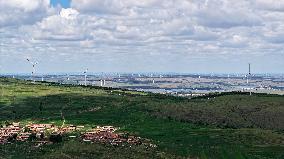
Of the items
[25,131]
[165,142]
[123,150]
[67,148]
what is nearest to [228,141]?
[165,142]

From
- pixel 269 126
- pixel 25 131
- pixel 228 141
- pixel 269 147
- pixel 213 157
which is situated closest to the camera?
pixel 213 157

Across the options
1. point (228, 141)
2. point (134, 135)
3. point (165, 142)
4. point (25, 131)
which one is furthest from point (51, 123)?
point (228, 141)

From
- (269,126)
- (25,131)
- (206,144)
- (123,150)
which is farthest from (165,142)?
(269,126)

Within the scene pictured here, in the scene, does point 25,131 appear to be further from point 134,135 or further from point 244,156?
point 244,156

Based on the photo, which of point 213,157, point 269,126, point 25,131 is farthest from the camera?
point 269,126

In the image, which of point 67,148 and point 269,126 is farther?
point 269,126

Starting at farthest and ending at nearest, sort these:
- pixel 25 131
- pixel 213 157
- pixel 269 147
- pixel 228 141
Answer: pixel 25 131, pixel 228 141, pixel 269 147, pixel 213 157

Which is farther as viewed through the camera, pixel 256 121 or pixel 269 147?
pixel 256 121

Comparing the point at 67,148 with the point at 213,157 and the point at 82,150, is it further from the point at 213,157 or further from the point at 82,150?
the point at 213,157

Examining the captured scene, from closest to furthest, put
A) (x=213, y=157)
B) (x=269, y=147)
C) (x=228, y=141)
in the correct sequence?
(x=213, y=157) < (x=269, y=147) < (x=228, y=141)
